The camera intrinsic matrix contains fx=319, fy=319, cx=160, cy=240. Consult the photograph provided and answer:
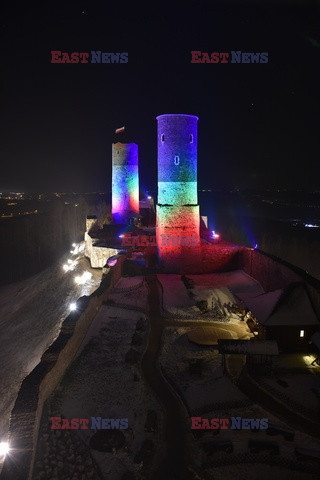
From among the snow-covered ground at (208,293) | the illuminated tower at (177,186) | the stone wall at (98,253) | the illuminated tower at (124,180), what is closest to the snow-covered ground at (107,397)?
the snow-covered ground at (208,293)

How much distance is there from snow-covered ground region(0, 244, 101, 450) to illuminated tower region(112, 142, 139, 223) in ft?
22.8

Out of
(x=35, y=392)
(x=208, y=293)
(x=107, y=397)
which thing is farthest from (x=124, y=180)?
(x=35, y=392)

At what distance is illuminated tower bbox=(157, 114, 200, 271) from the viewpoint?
21.5m

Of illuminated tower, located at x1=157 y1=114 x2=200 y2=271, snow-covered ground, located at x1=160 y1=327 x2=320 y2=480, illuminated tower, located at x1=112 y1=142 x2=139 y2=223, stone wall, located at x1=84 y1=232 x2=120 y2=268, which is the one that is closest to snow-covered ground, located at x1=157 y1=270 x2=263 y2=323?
illuminated tower, located at x1=157 y1=114 x2=200 y2=271

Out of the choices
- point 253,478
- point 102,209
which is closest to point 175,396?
point 253,478

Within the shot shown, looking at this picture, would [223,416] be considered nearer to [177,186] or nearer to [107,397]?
[107,397]

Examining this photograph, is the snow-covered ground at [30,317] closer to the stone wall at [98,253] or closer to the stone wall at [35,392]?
the stone wall at [98,253]

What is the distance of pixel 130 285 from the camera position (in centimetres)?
2066

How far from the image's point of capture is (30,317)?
24016 mm

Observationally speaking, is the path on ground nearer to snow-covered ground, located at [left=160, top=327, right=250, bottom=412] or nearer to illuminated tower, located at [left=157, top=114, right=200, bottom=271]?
snow-covered ground, located at [left=160, top=327, right=250, bottom=412]

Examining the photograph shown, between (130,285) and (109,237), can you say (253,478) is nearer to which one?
(130,285)

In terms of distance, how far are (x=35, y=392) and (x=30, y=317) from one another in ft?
53.4

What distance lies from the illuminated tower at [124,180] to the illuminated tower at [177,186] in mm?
14024

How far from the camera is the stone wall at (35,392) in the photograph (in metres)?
7.44
